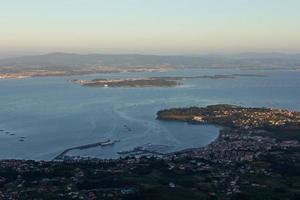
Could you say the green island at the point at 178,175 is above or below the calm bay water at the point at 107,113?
above

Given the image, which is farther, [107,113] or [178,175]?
[107,113]

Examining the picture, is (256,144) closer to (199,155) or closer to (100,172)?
(199,155)

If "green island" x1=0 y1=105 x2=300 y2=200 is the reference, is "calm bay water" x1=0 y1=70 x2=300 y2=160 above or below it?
below

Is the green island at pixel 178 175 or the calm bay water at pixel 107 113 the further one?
the calm bay water at pixel 107 113

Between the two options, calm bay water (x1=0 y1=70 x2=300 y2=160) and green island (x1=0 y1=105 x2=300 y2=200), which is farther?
calm bay water (x1=0 y1=70 x2=300 y2=160)

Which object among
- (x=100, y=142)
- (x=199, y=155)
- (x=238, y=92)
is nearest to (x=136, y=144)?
(x=100, y=142)
